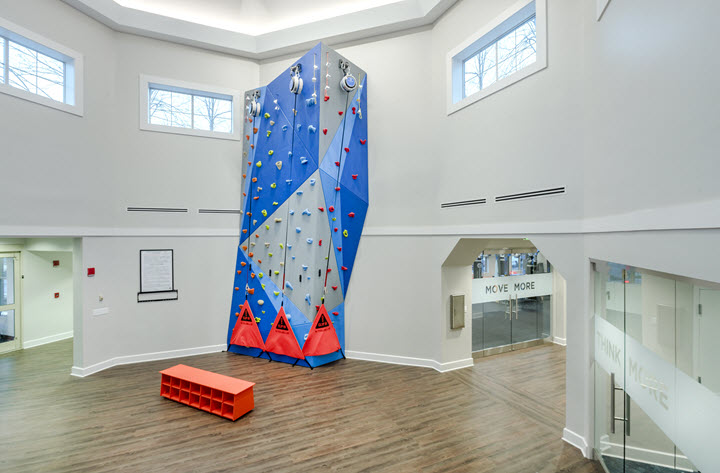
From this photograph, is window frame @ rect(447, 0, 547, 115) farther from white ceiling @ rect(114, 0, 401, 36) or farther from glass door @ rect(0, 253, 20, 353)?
glass door @ rect(0, 253, 20, 353)

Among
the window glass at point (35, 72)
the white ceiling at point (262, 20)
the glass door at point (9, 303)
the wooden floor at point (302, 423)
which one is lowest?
the wooden floor at point (302, 423)

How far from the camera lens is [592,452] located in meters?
3.93

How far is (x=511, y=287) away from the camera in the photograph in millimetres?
7938

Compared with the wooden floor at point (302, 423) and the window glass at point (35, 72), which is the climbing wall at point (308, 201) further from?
the window glass at point (35, 72)

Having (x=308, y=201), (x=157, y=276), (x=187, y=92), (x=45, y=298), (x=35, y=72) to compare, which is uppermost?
(x=187, y=92)

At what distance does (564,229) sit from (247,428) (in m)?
4.60

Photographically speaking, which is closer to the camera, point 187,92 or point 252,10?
point 252,10

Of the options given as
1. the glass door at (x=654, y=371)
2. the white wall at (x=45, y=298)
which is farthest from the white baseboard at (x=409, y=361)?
the white wall at (x=45, y=298)

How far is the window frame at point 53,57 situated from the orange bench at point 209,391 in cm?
462

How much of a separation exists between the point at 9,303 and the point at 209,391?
583 cm

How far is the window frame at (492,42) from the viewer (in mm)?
4383

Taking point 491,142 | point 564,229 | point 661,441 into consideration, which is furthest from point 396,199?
point 661,441

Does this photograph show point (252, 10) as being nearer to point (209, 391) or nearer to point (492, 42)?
point (492, 42)

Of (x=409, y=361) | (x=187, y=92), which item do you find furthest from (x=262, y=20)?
(x=409, y=361)
